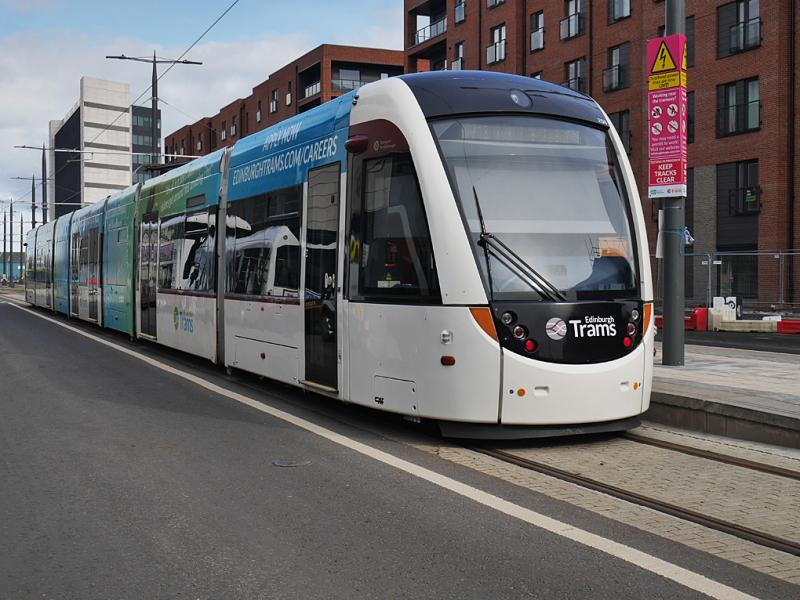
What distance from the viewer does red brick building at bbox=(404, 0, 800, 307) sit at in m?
28.5

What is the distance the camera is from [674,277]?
1067 cm

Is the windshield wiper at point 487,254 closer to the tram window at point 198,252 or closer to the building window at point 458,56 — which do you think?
the tram window at point 198,252

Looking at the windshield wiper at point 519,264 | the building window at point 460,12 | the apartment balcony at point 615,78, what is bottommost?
the windshield wiper at point 519,264

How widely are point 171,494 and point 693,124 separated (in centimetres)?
3004

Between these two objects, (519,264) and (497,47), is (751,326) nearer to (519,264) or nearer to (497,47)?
(519,264)

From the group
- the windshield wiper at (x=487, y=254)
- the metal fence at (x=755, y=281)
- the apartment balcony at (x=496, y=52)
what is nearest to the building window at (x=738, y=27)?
the metal fence at (x=755, y=281)

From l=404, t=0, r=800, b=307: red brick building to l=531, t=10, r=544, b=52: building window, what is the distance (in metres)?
0.41

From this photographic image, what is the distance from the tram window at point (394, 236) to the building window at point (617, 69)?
29.7 metres

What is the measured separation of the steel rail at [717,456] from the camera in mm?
6262

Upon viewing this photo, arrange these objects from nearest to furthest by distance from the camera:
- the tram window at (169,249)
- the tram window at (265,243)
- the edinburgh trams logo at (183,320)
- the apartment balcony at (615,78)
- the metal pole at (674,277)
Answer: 1. the tram window at (265,243)
2. the metal pole at (674,277)
3. the edinburgh trams logo at (183,320)
4. the tram window at (169,249)
5. the apartment balcony at (615,78)

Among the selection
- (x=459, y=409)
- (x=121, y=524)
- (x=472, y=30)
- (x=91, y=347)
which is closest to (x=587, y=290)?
(x=459, y=409)

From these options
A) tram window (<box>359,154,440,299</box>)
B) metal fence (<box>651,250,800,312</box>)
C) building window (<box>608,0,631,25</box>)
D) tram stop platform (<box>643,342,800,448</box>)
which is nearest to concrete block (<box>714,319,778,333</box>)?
metal fence (<box>651,250,800,312</box>)

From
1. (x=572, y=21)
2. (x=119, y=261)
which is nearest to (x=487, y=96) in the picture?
(x=119, y=261)

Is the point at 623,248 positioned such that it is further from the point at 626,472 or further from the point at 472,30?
the point at 472,30
